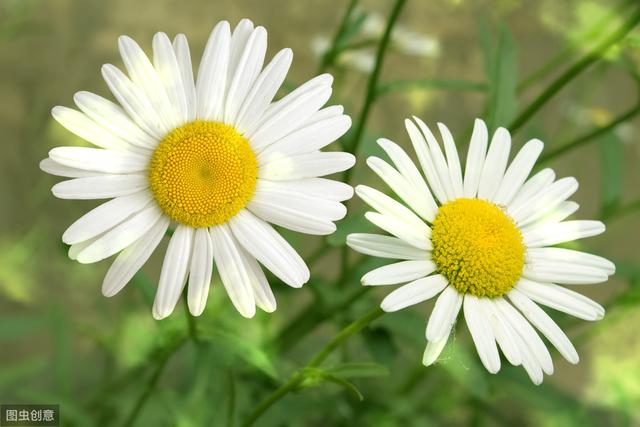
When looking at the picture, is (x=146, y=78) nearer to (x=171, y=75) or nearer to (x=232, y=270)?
(x=171, y=75)

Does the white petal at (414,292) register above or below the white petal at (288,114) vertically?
below

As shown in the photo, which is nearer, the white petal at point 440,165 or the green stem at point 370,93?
the white petal at point 440,165

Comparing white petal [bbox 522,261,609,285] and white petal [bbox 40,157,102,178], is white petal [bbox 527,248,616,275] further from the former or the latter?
white petal [bbox 40,157,102,178]

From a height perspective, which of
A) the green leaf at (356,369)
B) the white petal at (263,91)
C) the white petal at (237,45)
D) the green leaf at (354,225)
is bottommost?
the green leaf at (356,369)

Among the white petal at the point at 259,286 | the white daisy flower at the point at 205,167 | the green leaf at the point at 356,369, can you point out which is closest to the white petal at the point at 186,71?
the white daisy flower at the point at 205,167

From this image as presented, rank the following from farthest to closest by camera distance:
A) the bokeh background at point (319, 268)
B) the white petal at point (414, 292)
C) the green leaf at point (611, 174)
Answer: the green leaf at point (611, 174), the bokeh background at point (319, 268), the white petal at point (414, 292)

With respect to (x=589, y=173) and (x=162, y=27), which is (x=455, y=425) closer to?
(x=589, y=173)

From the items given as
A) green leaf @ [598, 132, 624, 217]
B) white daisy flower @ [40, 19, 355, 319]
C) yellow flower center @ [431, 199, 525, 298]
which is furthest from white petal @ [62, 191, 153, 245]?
green leaf @ [598, 132, 624, 217]

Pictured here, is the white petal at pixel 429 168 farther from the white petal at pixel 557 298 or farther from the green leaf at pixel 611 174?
the green leaf at pixel 611 174
